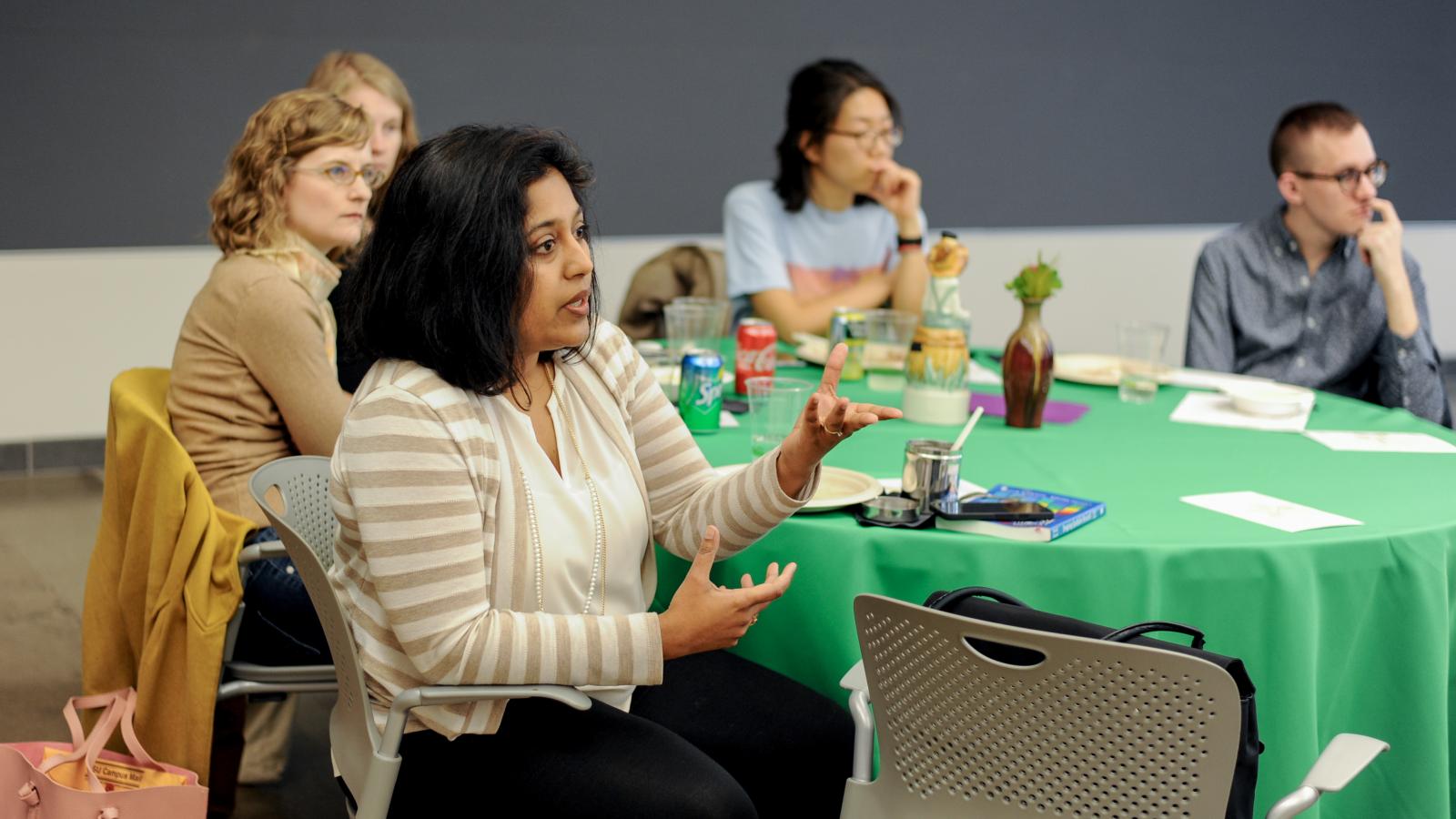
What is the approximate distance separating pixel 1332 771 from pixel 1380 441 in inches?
52.0

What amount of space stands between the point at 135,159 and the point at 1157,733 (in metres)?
4.65

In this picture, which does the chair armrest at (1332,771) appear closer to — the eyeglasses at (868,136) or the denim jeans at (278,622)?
the denim jeans at (278,622)

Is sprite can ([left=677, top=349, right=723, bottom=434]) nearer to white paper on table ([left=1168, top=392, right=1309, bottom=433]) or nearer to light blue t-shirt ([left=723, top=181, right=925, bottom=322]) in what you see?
white paper on table ([left=1168, top=392, right=1309, bottom=433])

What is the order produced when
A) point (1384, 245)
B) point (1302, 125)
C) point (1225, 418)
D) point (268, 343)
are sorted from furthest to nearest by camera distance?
1. point (1302, 125)
2. point (1384, 245)
3. point (1225, 418)
4. point (268, 343)

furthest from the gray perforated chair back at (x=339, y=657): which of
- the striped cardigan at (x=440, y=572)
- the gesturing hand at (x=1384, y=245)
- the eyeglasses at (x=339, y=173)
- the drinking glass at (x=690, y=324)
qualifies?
the gesturing hand at (x=1384, y=245)

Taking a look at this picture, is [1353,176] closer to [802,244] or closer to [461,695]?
[802,244]

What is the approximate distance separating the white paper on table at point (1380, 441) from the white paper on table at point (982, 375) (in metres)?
0.72

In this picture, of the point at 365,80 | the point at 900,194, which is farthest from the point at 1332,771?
the point at 365,80

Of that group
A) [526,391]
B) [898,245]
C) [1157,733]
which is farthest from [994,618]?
[898,245]

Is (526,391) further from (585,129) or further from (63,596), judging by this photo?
(585,129)

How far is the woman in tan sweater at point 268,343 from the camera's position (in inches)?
94.7

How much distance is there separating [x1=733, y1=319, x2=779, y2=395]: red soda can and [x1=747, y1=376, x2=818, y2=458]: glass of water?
1.69 ft

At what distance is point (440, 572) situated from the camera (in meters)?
1.68

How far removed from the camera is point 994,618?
1726 mm
